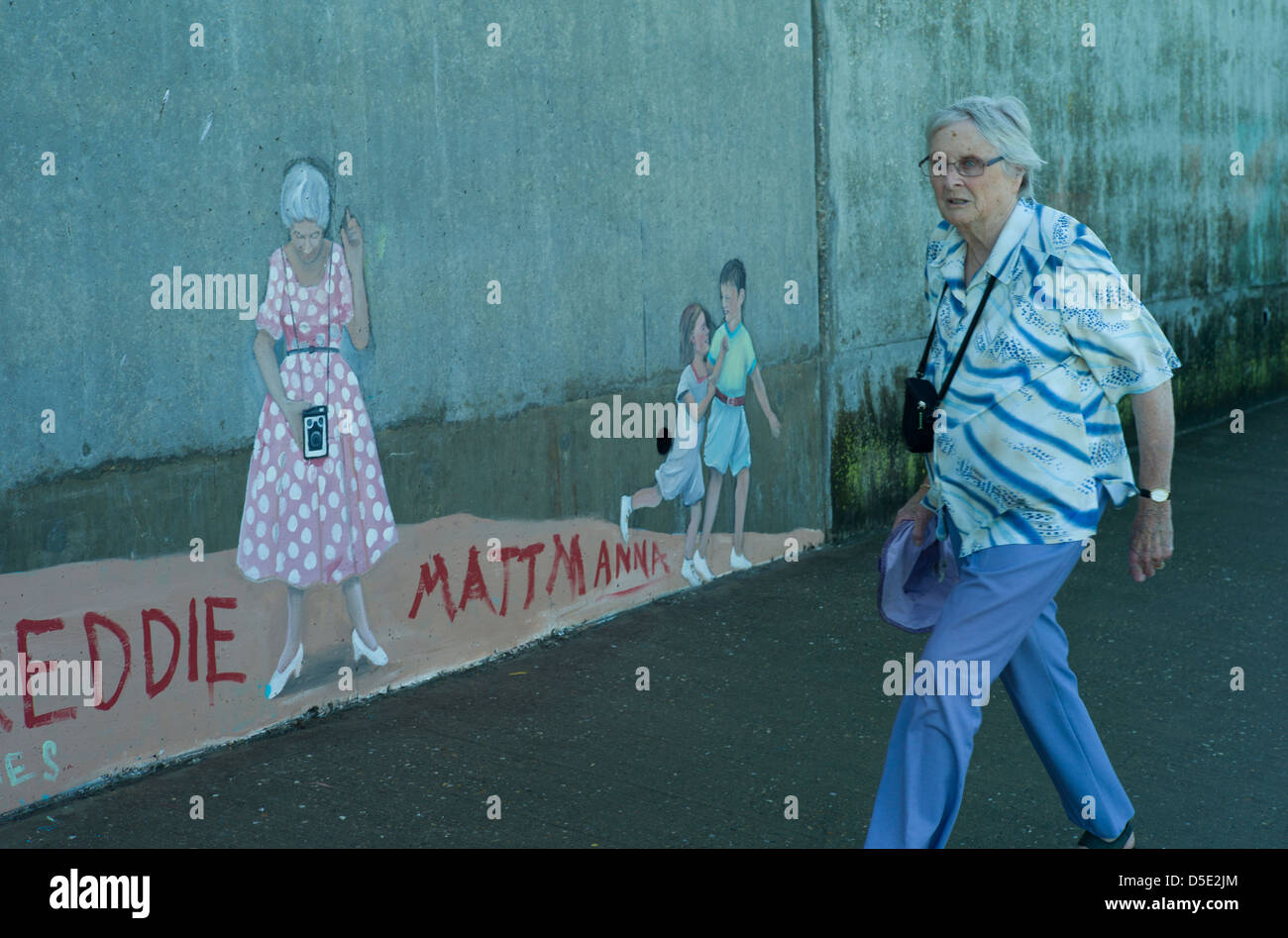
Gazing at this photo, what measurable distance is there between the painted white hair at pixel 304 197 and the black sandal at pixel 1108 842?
2927 mm

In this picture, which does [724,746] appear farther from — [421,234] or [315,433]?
[421,234]

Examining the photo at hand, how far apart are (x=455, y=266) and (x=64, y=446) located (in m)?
1.57

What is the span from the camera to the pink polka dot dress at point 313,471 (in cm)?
448

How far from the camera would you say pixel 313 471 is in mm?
4633

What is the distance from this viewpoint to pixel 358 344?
4.73m

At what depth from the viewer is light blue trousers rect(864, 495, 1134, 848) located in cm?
327

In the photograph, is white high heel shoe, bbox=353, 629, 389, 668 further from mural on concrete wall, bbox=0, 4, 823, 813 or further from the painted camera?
the painted camera

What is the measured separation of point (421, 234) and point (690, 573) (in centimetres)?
207

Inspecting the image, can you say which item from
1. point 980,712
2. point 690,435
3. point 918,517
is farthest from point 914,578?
point 690,435

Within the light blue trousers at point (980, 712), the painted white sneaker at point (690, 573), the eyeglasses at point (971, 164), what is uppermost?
the eyeglasses at point (971, 164)

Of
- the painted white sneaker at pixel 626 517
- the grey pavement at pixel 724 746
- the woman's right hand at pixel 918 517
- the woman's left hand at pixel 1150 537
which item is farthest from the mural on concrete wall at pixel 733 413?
the woman's left hand at pixel 1150 537

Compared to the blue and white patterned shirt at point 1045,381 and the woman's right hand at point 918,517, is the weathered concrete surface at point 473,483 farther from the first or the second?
the blue and white patterned shirt at point 1045,381

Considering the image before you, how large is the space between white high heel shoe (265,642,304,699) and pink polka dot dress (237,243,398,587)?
9.4 inches

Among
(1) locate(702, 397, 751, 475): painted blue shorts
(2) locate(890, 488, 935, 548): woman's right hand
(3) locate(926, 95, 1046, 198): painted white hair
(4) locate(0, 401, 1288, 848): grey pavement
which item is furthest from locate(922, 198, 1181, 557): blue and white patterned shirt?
(1) locate(702, 397, 751, 475): painted blue shorts
